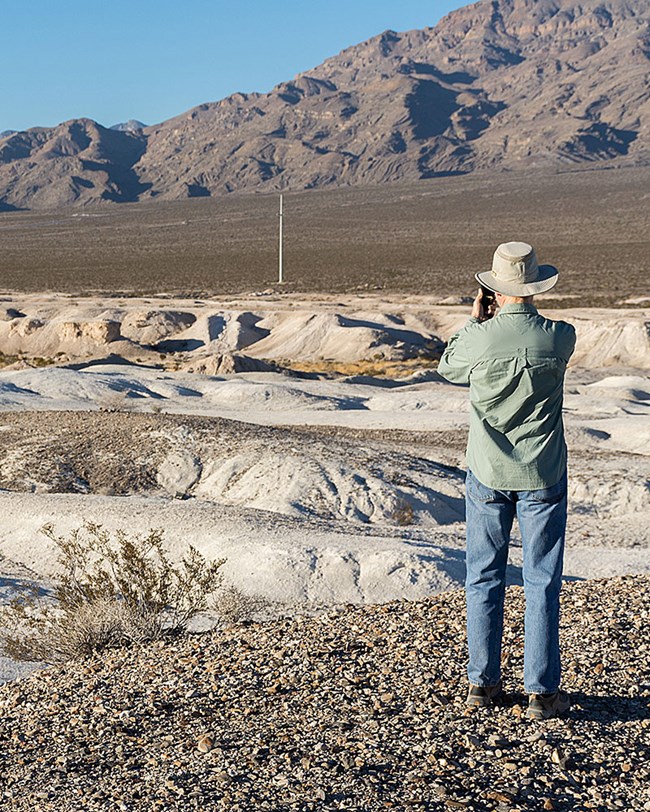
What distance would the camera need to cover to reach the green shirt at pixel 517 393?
4754 mm

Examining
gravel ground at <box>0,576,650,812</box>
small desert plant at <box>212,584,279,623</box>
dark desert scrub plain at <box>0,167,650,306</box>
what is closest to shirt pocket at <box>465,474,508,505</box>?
gravel ground at <box>0,576,650,812</box>

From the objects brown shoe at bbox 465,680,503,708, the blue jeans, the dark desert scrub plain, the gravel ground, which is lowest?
the gravel ground

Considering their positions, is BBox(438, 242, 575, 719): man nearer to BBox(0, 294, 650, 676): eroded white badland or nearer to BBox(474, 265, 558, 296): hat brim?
BBox(474, 265, 558, 296): hat brim

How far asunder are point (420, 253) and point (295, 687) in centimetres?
7454

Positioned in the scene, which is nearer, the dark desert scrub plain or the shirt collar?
the shirt collar

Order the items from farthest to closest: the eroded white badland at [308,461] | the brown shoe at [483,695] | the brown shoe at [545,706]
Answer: the eroded white badland at [308,461] < the brown shoe at [483,695] < the brown shoe at [545,706]

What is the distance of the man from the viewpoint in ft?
15.6

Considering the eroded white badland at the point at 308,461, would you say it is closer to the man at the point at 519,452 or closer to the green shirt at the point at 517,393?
the man at the point at 519,452

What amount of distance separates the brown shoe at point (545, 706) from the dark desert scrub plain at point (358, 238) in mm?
42205

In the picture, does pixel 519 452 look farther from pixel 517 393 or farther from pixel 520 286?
pixel 520 286

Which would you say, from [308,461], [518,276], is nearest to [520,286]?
[518,276]

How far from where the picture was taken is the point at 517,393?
476cm

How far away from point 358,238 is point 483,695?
304ft

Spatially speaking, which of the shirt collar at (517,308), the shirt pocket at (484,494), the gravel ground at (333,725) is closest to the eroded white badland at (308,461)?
the gravel ground at (333,725)
